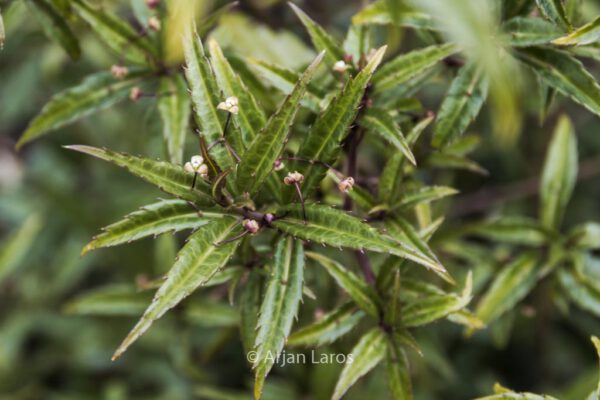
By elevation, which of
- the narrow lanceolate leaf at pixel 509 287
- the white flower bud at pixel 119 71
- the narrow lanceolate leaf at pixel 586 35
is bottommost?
the narrow lanceolate leaf at pixel 509 287

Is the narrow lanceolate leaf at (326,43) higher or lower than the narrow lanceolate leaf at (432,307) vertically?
higher

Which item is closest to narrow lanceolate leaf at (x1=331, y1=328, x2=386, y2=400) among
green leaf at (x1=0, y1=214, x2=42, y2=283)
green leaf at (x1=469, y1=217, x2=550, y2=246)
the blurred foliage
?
the blurred foliage

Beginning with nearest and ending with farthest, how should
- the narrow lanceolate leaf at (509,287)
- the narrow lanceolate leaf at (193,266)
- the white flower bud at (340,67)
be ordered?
the narrow lanceolate leaf at (193,266), the white flower bud at (340,67), the narrow lanceolate leaf at (509,287)

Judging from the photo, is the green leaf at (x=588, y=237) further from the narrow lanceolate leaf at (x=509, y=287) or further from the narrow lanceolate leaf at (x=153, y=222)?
the narrow lanceolate leaf at (x=153, y=222)

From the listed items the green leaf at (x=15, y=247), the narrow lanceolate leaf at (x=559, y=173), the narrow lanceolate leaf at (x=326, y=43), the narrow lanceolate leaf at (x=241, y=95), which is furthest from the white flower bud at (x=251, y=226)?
the green leaf at (x=15, y=247)

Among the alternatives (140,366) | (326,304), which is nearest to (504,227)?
(326,304)

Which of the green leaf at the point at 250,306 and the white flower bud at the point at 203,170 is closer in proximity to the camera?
the white flower bud at the point at 203,170

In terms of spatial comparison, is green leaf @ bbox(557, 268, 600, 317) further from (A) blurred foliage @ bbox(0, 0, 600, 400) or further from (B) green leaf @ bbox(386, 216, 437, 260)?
(B) green leaf @ bbox(386, 216, 437, 260)

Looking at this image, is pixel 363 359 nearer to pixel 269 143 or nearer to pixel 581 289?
pixel 269 143
